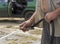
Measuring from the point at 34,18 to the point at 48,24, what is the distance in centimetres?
23

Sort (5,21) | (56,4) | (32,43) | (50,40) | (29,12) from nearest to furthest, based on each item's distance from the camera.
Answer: (56,4)
(50,40)
(32,43)
(29,12)
(5,21)

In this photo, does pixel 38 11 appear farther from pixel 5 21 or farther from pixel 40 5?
pixel 5 21

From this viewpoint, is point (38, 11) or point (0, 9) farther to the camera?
point (0, 9)

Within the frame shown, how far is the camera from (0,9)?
14.0m

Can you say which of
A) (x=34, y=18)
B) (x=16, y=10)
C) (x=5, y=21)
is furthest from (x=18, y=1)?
(x=34, y=18)

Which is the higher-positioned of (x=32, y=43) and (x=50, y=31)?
(x=50, y=31)

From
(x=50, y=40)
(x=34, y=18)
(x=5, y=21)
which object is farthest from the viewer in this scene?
(x=5, y=21)

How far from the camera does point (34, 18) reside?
2291 millimetres

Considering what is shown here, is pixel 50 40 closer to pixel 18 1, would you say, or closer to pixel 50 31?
pixel 50 31

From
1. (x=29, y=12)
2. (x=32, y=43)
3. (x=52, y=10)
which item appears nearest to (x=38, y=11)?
(x=52, y=10)

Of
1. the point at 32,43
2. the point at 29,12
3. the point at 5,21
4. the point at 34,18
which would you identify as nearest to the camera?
the point at 34,18

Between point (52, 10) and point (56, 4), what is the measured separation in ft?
0.18

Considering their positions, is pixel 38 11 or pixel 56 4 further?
pixel 38 11

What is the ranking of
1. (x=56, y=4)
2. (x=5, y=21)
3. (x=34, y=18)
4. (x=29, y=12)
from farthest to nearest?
(x=5, y=21) < (x=29, y=12) < (x=34, y=18) < (x=56, y=4)
